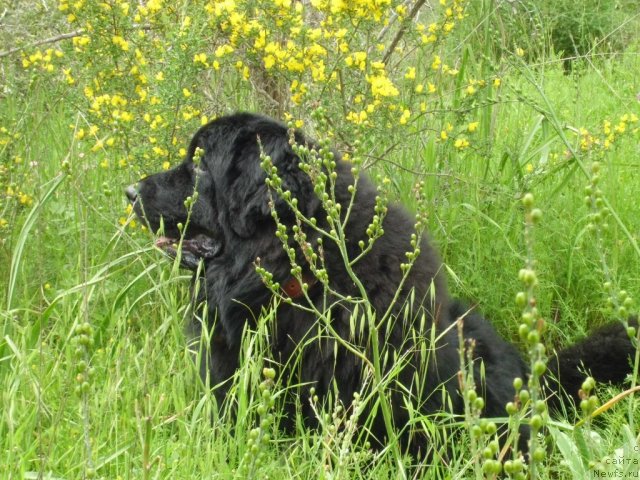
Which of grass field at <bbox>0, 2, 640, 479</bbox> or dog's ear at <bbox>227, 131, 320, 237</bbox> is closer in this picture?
dog's ear at <bbox>227, 131, 320, 237</bbox>

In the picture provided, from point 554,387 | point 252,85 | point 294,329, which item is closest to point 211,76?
point 252,85

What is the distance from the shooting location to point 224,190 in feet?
11.3

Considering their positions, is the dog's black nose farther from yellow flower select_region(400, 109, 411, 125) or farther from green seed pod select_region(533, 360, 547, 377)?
green seed pod select_region(533, 360, 547, 377)

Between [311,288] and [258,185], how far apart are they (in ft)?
1.58

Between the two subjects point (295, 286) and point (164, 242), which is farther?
point (164, 242)

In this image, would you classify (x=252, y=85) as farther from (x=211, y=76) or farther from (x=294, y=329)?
(x=294, y=329)

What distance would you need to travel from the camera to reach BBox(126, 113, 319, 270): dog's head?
3188 millimetres

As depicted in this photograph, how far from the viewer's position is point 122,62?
4289mm

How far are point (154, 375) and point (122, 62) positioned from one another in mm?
1930

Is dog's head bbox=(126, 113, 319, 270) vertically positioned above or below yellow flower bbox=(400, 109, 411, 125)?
below

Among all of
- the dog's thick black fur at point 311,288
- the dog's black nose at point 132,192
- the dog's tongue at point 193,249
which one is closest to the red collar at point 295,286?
the dog's thick black fur at point 311,288

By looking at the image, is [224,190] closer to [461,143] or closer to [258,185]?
[258,185]

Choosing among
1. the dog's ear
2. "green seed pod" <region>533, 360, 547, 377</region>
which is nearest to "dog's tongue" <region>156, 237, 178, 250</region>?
the dog's ear

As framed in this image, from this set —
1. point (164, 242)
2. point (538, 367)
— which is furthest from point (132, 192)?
point (538, 367)
